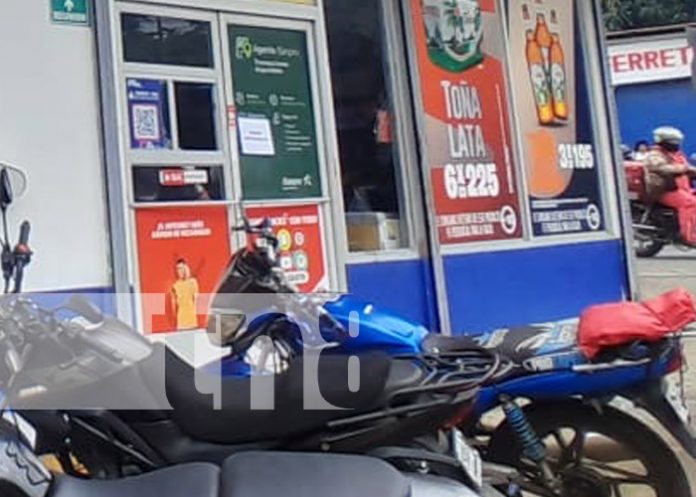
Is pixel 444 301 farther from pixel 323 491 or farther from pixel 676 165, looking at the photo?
pixel 676 165

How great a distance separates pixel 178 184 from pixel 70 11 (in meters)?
1.12

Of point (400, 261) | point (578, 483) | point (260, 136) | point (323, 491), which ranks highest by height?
point (260, 136)

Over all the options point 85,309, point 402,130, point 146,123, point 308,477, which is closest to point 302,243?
point 402,130

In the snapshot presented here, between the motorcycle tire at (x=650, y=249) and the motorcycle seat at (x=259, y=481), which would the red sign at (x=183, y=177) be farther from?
the motorcycle tire at (x=650, y=249)

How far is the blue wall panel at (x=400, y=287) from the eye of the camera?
8094 millimetres

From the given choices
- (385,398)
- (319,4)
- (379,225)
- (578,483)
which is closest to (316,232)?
(379,225)

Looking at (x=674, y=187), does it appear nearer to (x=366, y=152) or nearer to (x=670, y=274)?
(x=670, y=274)

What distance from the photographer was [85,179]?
665cm

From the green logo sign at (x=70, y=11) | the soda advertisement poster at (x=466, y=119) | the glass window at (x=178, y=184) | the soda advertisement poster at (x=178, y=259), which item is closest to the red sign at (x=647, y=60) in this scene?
the soda advertisement poster at (x=466, y=119)

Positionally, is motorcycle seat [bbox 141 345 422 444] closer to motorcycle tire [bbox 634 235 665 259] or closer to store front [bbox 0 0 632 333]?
store front [bbox 0 0 632 333]

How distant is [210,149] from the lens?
734 centimetres

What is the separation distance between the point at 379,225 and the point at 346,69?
3.38 ft

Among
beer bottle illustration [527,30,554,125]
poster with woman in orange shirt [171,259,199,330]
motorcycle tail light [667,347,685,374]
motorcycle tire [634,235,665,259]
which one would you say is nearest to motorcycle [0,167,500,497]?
motorcycle tail light [667,347,685,374]

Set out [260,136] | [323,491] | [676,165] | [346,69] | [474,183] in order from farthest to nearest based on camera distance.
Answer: [676,165]
[474,183]
[346,69]
[260,136]
[323,491]
